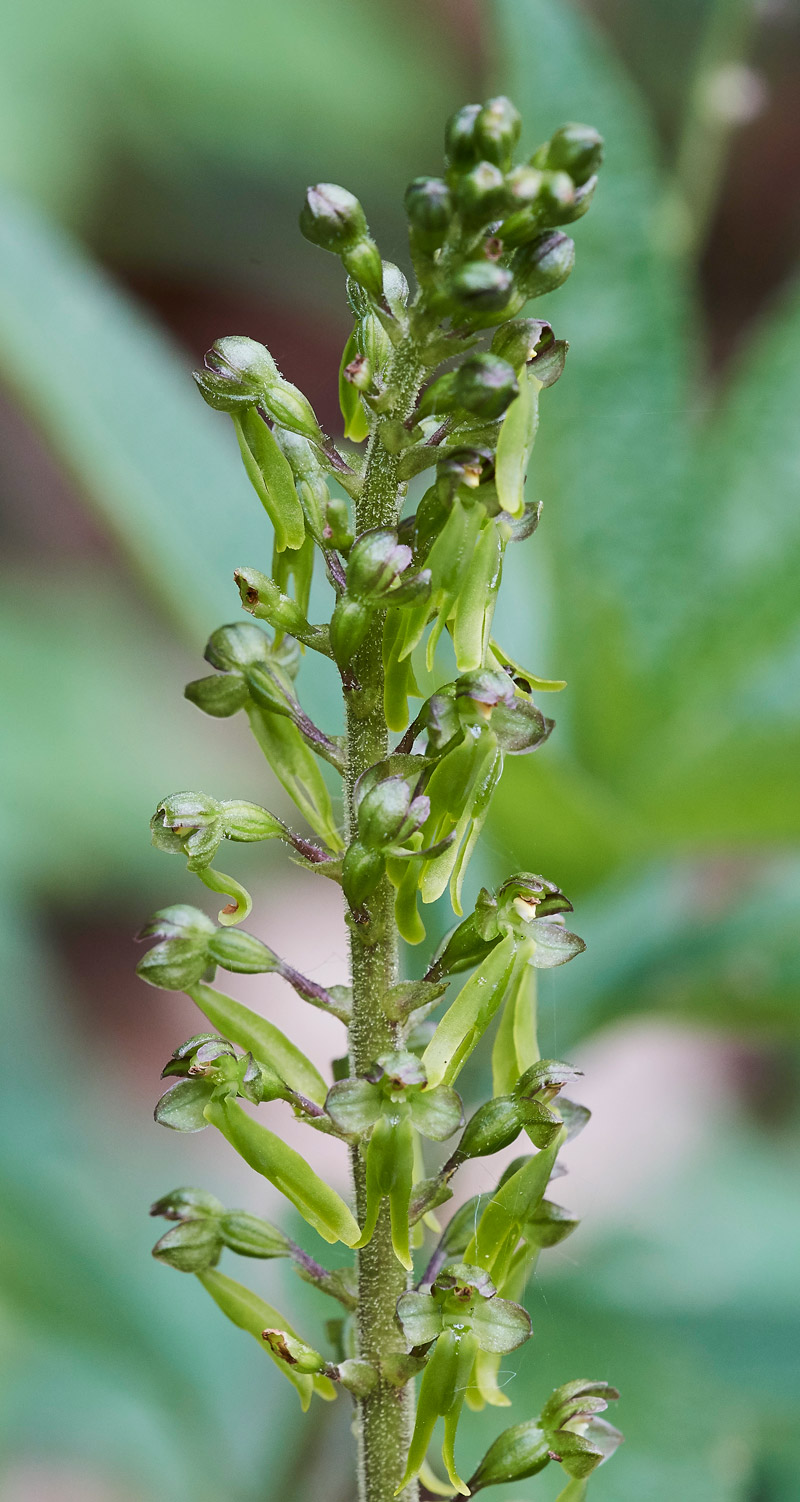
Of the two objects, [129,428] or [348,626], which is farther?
[129,428]

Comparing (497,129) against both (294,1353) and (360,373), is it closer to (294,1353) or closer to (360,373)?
(360,373)

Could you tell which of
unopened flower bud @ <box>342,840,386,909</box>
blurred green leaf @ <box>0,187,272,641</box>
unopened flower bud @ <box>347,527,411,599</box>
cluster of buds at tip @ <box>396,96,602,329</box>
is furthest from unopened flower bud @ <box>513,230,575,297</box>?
blurred green leaf @ <box>0,187,272,641</box>

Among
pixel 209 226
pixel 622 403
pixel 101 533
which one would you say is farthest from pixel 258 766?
pixel 622 403

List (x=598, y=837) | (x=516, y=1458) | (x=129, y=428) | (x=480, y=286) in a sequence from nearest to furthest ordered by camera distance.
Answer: (x=480, y=286)
(x=516, y=1458)
(x=598, y=837)
(x=129, y=428)

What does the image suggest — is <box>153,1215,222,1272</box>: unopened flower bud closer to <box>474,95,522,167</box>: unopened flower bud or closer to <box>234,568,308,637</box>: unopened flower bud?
<box>234,568,308,637</box>: unopened flower bud

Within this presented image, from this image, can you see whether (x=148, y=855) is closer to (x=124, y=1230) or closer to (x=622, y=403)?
(x=124, y=1230)

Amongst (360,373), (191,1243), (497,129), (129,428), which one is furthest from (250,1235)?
(129,428)

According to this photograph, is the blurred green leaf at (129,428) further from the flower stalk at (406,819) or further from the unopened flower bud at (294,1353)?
the unopened flower bud at (294,1353)
